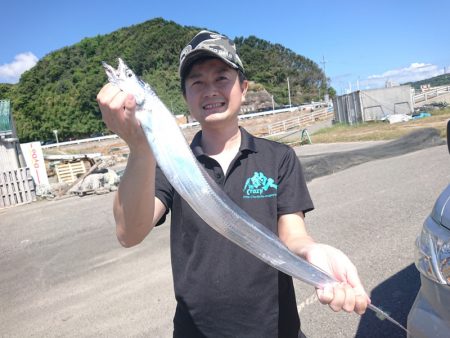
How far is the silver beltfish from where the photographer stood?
1.36 m

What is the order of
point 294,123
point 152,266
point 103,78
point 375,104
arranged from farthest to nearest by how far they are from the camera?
point 103,78 → point 294,123 → point 375,104 → point 152,266

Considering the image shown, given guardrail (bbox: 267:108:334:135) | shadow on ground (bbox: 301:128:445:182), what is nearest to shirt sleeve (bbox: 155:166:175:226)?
shadow on ground (bbox: 301:128:445:182)

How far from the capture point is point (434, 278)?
6.81 feet

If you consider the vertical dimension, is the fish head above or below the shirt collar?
above

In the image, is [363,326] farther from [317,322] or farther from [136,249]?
[136,249]

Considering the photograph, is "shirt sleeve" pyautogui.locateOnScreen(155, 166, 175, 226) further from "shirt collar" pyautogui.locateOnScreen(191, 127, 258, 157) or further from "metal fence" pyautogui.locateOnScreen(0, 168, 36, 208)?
"metal fence" pyautogui.locateOnScreen(0, 168, 36, 208)

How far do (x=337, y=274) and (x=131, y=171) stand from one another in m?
0.91

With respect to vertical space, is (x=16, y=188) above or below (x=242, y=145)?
below

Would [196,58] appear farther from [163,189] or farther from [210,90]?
[163,189]

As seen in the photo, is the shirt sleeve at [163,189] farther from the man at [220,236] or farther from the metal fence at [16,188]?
the metal fence at [16,188]

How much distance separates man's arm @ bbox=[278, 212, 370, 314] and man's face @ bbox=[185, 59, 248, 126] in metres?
0.73

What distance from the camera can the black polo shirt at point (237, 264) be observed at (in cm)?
181

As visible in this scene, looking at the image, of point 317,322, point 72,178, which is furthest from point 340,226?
point 72,178

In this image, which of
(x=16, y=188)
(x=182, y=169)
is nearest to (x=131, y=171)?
(x=182, y=169)
